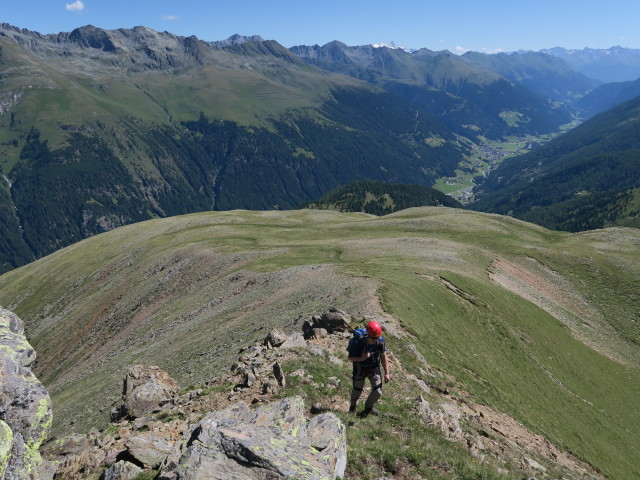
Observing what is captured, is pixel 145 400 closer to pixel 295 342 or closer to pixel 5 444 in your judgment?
pixel 295 342

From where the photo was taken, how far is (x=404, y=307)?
133 feet

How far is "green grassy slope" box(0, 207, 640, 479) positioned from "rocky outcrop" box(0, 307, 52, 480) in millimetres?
18456

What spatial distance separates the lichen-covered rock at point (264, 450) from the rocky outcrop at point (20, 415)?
4925mm

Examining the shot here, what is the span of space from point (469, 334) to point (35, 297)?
101708 mm

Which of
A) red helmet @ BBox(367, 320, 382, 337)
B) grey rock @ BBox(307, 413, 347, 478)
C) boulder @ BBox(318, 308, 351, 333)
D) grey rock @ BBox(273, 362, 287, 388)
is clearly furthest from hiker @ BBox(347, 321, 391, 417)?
boulder @ BBox(318, 308, 351, 333)

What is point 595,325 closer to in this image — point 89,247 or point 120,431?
point 120,431

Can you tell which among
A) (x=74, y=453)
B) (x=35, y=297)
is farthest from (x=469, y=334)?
(x=35, y=297)

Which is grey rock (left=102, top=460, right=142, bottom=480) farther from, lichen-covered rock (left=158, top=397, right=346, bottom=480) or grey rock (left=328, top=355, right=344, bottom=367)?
grey rock (left=328, top=355, right=344, bottom=367)

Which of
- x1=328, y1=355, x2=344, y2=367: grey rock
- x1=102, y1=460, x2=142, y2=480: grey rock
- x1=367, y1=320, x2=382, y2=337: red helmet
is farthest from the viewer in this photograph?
x1=328, y1=355, x2=344, y2=367: grey rock

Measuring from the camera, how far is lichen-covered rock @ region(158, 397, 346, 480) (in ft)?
40.8

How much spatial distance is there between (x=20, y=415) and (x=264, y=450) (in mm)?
8762

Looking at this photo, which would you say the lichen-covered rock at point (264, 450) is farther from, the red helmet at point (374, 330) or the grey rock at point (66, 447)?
the grey rock at point (66, 447)

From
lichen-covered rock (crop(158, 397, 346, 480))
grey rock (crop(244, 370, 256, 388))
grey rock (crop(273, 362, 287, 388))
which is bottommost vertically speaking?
grey rock (crop(244, 370, 256, 388))

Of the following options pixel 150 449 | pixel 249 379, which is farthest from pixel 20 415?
pixel 249 379
